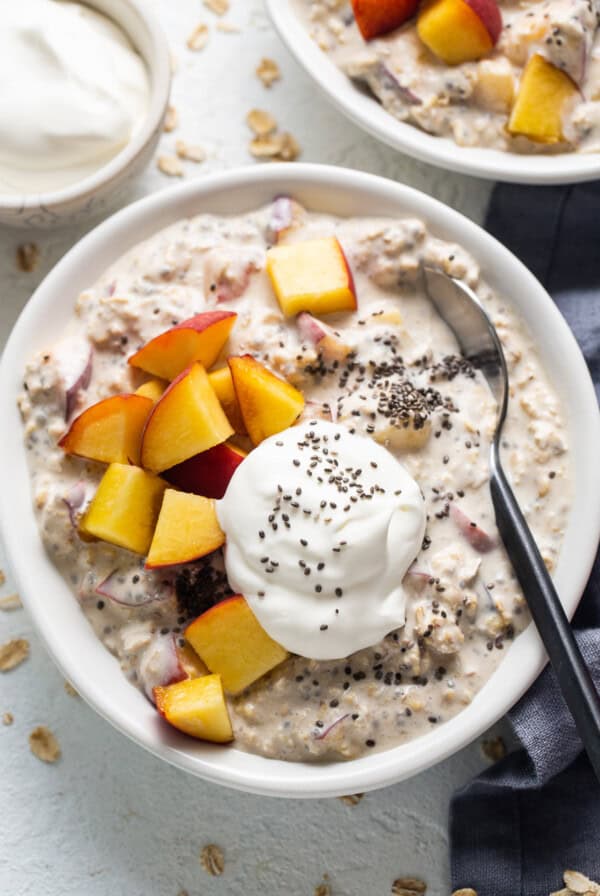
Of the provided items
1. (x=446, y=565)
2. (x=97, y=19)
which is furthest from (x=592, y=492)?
(x=97, y=19)

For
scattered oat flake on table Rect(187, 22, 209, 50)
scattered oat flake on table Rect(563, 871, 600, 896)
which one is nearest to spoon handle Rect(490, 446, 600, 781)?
scattered oat flake on table Rect(563, 871, 600, 896)

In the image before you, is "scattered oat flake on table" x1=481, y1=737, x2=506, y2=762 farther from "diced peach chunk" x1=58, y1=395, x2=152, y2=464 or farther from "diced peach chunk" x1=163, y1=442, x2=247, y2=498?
"diced peach chunk" x1=58, y1=395, x2=152, y2=464

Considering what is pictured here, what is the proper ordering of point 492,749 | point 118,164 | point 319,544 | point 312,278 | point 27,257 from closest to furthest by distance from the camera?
1. point 319,544
2. point 312,278
3. point 118,164
4. point 492,749
5. point 27,257

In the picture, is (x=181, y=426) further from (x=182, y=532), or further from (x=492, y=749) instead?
(x=492, y=749)

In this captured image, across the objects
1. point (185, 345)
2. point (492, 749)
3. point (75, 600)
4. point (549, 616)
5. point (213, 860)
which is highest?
point (185, 345)

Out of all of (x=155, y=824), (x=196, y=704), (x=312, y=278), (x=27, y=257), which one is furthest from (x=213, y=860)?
(x=27, y=257)

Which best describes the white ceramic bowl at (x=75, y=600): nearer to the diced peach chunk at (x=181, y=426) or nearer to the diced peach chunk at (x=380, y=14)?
the diced peach chunk at (x=181, y=426)
